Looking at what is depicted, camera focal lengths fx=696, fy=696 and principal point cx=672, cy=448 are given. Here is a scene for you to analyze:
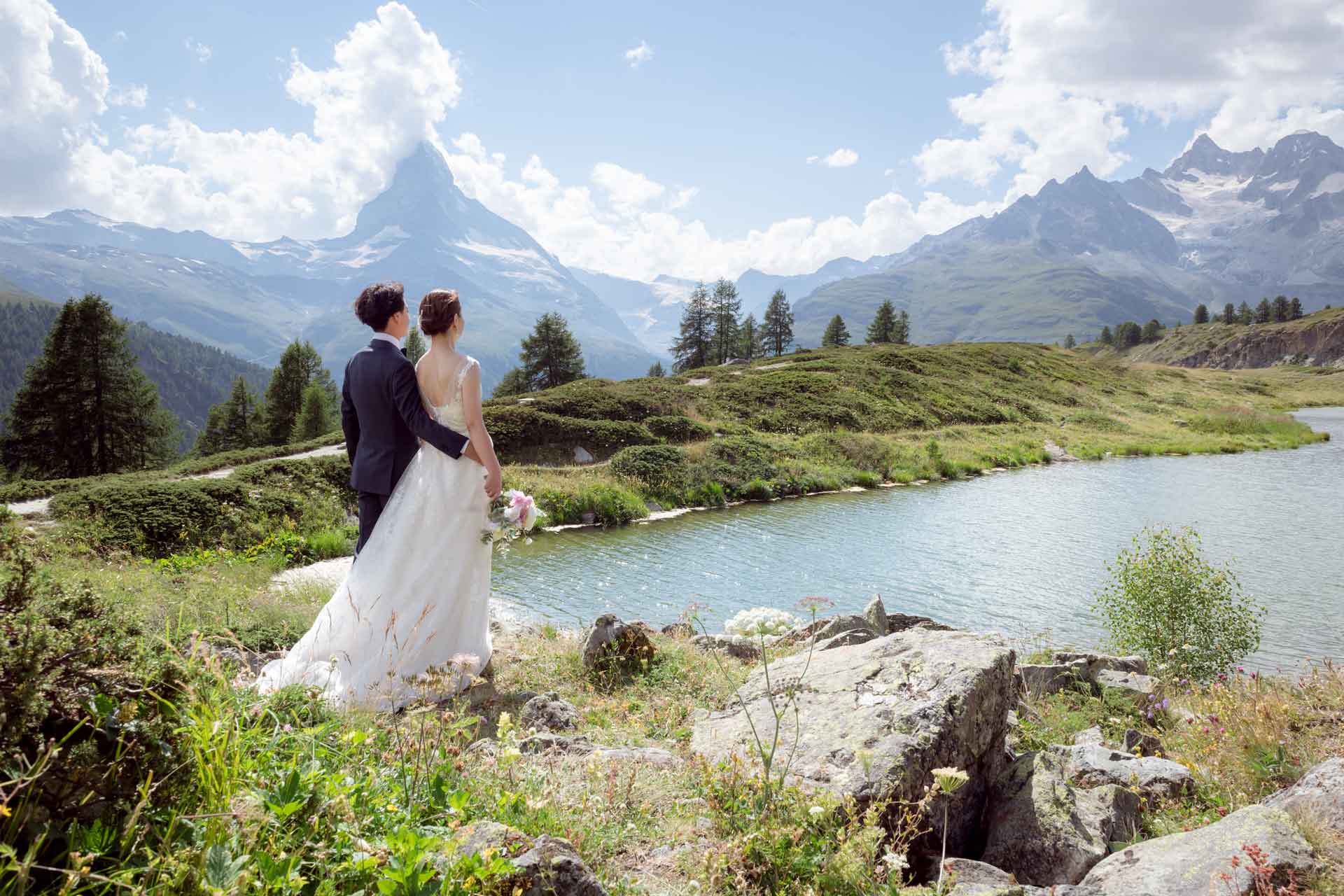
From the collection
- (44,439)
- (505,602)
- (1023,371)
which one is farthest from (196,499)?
(1023,371)

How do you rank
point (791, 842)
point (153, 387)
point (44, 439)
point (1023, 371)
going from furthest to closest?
point (1023, 371)
point (153, 387)
point (44, 439)
point (791, 842)

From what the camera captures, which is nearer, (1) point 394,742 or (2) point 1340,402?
(1) point 394,742

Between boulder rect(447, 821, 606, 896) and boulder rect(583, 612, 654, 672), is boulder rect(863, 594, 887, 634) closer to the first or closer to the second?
boulder rect(583, 612, 654, 672)

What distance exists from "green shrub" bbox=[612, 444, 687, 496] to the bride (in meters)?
16.8

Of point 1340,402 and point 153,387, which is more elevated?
point 1340,402

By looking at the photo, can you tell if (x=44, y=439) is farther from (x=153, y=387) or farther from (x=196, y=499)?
(x=196, y=499)

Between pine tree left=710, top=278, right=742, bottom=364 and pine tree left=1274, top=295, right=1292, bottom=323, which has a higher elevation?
pine tree left=1274, top=295, right=1292, bottom=323

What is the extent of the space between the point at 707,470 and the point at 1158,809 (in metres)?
20.4

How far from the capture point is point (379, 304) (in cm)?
643

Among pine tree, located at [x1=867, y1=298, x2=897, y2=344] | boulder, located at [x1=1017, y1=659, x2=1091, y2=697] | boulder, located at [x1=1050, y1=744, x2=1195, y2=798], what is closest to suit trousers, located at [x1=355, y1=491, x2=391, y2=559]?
boulder, located at [x1=1050, y1=744, x2=1195, y2=798]

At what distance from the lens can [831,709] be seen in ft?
16.3

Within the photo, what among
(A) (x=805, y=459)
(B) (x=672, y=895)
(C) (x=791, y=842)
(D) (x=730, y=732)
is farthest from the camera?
(A) (x=805, y=459)

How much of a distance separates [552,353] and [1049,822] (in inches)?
2647

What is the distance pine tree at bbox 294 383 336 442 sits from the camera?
→ 5388cm
